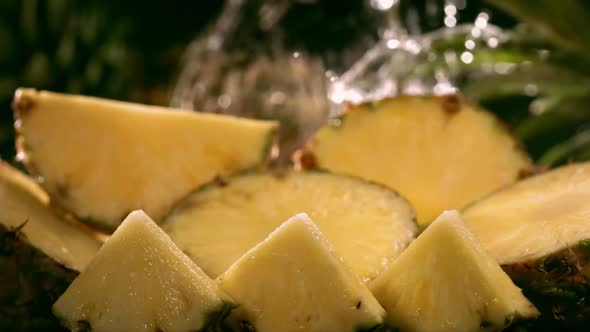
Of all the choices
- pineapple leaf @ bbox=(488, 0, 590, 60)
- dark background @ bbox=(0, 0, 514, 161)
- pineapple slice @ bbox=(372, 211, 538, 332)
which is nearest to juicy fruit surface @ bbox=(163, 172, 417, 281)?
pineapple slice @ bbox=(372, 211, 538, 332)

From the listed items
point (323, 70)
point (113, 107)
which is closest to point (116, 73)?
point (323, 70)

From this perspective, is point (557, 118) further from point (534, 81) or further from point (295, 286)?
point (295, 286)

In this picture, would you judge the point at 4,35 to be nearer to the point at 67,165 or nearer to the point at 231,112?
the point at 231,112

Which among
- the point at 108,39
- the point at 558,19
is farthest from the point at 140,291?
the point at 108,39

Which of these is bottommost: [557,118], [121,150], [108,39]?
[557,118]

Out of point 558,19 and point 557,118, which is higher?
point 558,19

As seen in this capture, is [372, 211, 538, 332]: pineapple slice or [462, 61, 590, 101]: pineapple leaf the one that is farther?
[462, 61, 590, 101]: pineapple leaf

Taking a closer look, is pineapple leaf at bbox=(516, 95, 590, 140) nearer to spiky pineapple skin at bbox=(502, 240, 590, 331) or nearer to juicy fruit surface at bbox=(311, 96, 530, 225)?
juicy fruit surface at bbox=(311, 96, 530, 225)
